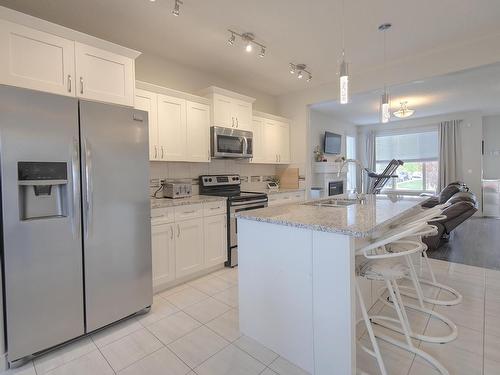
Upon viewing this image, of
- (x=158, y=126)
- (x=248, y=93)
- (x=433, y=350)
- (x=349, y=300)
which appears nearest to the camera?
(x=349, y=300)

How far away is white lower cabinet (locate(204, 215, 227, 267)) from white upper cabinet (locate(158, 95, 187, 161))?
0.86m

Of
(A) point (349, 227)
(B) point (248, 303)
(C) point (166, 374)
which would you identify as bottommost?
(C) point (166, 374)

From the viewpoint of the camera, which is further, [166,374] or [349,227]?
[166,374]

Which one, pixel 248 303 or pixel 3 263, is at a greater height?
pixel 3 263

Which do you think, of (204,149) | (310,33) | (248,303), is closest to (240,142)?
(204,149)

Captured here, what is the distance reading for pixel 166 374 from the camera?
1.63m

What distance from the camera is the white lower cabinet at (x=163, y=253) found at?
8.63 ft

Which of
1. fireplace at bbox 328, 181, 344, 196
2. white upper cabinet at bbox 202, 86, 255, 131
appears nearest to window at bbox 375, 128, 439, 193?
fireplace at bbox 328, 181, 344, 196

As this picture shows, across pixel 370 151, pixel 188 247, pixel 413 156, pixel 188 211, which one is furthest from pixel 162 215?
pixel 413 156

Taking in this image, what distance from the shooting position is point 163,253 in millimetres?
2703

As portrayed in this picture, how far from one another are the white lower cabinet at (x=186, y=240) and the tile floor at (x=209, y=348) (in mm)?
366

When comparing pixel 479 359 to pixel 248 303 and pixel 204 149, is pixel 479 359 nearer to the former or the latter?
pixel 248 303

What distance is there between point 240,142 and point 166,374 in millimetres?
2906

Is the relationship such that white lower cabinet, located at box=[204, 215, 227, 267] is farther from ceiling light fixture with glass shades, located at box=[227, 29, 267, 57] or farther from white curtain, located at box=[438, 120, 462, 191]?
white curtain, located at box=[438, 120, 462, 191]
